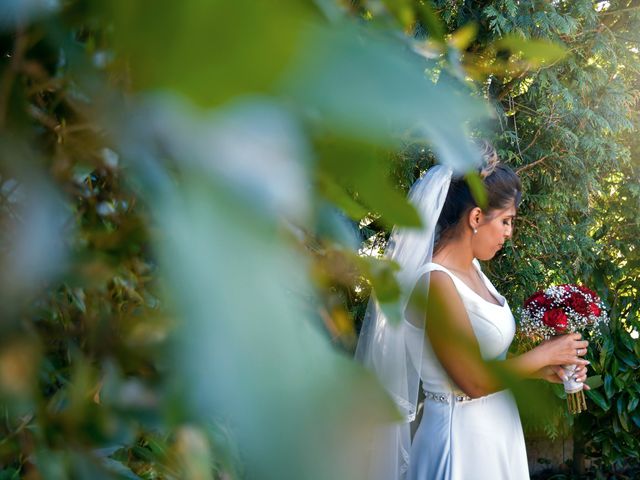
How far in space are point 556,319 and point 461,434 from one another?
0.52 meters

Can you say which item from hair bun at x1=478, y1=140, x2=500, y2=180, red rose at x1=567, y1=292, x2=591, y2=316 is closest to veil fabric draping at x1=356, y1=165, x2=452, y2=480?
hair bun at x1=478, y1=140, x2=500, y2=180

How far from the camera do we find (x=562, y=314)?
251 cm

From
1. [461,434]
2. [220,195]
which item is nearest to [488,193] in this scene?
[461,434]

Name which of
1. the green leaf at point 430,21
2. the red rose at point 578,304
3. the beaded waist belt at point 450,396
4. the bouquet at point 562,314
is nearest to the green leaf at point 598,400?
the bouquet at point 562,314

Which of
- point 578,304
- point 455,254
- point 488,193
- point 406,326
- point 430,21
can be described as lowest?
point 406,326

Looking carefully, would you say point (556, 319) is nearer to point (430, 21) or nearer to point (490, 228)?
point (490, 228)

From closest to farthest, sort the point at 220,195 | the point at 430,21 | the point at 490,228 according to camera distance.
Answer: the point at 220,195
the point at 430,21
the point at 490,228

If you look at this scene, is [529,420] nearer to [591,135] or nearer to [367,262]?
[367,262]

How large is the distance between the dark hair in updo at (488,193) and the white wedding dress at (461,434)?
0.67 ft

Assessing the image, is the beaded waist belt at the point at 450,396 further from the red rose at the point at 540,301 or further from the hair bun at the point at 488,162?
the hair bun at the point at 488,162

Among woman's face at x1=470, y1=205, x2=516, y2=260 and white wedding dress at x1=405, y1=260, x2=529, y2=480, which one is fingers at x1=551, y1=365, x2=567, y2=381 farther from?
woman's face at x1=470, y1=205, x2=516, y2=260

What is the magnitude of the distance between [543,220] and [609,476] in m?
1.78

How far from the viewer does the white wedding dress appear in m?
2.41

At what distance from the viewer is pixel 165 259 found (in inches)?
5.1
